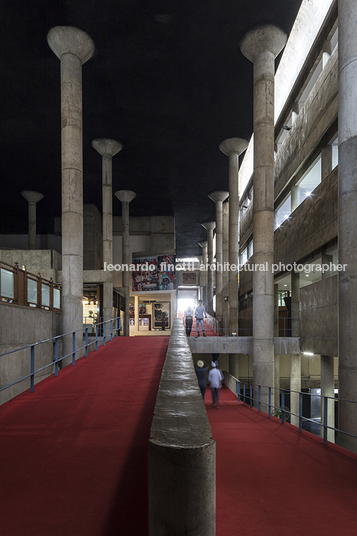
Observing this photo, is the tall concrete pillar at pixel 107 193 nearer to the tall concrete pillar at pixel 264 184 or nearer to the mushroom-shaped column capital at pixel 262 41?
the tall concrete pillar at pixel 264 184

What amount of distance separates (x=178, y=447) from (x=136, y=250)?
123ft

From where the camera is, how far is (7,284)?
12.2 metres

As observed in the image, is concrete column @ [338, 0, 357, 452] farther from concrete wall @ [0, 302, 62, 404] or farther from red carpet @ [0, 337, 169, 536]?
concrete wall @ [0, 302, 62, 404]

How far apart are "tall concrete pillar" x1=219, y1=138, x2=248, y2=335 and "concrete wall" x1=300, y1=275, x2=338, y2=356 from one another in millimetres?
6911

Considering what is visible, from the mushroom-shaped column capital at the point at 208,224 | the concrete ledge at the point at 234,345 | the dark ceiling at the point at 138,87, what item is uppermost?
the dark ceiling at the point at 138,87

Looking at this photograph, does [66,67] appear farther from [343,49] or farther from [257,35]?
[343,49]

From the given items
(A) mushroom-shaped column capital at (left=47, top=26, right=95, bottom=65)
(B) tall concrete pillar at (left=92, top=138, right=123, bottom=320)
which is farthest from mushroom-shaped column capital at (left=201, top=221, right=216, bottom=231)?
(A) mushroom-shaped column capital at (left=47, top=26, right=95, bottom=65)

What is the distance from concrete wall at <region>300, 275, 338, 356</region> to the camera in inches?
582

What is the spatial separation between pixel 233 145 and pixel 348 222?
16.9 m

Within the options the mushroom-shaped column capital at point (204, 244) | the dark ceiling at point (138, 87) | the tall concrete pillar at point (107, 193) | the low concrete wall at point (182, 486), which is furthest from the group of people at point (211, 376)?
the mushroom-shaped column capital at point (204, 244)

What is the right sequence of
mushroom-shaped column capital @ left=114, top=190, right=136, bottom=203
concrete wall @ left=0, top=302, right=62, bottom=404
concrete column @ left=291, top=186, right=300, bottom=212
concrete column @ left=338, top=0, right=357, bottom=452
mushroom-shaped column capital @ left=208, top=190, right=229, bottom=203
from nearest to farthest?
concrete column @ left=338, top=0, right=357, bottom=452 < concrete wall @ left=0, top=302, right=62, bottom=404 < concrete column @ left=291, top=186, right=300, bottom=212 < mushroom-shaped column capital @ left=114, top=190, right=136, bottom=203 < mushroom-shaped column capital @ left=208, top=190, right=229, bottom=203

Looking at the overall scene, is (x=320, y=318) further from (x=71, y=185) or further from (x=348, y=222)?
(x=71, y=185)

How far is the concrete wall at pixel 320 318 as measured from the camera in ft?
48.5

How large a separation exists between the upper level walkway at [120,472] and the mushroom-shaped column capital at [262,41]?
14232mm
